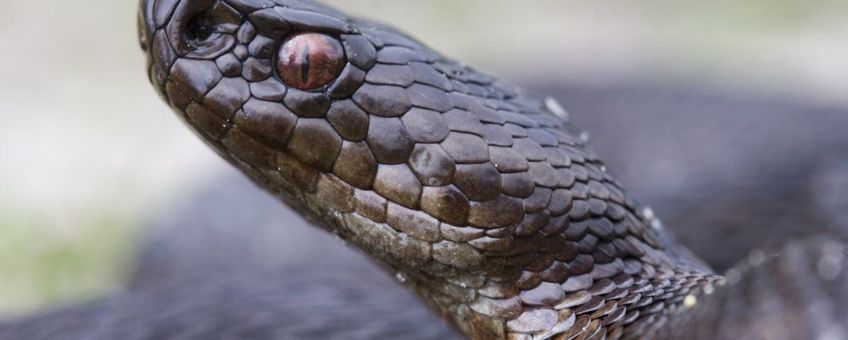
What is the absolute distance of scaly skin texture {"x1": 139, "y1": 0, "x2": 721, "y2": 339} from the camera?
2.78 metres

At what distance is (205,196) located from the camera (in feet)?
24.0

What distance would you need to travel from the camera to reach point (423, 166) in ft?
9.39

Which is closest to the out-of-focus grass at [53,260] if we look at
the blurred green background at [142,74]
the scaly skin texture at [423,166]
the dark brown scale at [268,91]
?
the blurred green background at [142,74]

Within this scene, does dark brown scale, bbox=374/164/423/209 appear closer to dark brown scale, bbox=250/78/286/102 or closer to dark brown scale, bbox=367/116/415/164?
dark brown scale, bbox=367/116/415/164

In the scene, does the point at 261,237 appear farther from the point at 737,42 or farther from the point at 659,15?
the point at 659,15

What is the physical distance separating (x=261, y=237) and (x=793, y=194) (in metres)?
3.03

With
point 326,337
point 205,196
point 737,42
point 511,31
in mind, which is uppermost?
point 511,31

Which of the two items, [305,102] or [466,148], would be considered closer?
[305,102]

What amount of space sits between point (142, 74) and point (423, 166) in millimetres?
8253

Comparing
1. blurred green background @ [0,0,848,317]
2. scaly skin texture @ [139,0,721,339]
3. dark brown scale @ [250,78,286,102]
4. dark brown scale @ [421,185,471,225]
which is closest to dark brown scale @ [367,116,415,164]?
scaly skin texture @ [139,0,721,339]

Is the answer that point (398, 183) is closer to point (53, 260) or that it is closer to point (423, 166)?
point (423, 166)

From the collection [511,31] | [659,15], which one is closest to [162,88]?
[511,31]

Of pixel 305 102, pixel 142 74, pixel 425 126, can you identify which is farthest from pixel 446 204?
pixel 142 74

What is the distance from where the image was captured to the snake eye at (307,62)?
2764 millimetres
